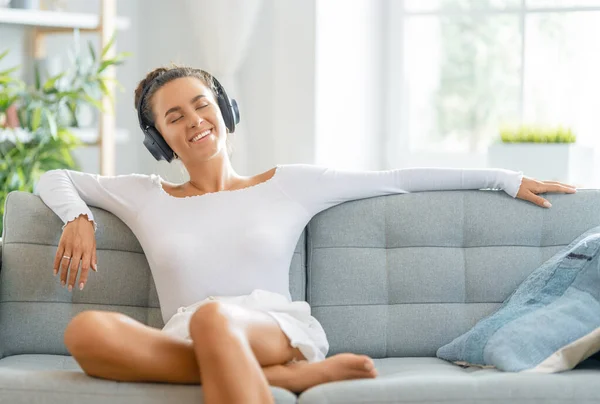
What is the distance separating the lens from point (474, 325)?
2471mm

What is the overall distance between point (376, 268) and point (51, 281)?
0.86m

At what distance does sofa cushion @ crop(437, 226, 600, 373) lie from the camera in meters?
2.13

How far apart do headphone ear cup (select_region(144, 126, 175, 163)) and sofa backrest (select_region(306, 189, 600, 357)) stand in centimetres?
44

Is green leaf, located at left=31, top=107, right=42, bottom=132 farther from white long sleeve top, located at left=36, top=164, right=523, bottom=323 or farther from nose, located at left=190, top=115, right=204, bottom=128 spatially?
nose, located at left=190, top=115, right=204, bottom=128

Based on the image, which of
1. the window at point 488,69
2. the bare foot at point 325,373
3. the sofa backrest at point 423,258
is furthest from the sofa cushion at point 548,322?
the window at point 488,69

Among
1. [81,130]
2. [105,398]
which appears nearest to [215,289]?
[105,398]

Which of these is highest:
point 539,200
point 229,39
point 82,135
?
point 229,39

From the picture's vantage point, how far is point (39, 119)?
13.6 feet

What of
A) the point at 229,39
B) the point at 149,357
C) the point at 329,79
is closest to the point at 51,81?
the point at 229,39

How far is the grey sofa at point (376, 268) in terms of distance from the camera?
248cm

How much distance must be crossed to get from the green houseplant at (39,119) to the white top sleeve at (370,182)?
1.92 metres

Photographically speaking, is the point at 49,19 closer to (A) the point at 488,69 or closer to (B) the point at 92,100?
(B) the point at 92,100

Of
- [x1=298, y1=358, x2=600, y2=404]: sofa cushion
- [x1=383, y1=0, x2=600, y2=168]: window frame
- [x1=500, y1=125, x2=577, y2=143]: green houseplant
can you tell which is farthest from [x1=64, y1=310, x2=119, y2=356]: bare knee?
[x1=383, y1=0, x2=600, y2=168]: window frame

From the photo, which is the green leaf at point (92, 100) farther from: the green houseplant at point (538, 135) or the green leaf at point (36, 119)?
the green houseplant at point (538, 135)
